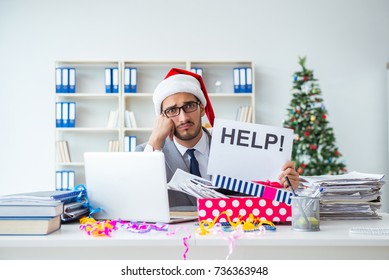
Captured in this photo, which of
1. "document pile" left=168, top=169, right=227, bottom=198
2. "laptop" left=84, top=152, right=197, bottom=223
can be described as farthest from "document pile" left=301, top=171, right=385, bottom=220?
"laptop" left=84, top=152, right=197, bottom=223

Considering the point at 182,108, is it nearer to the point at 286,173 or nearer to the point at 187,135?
the point at 187,135

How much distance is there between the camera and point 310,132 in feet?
16.3

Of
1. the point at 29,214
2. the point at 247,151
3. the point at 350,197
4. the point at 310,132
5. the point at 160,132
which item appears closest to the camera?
the point at 29,214

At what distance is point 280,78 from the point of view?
5441 millimetres

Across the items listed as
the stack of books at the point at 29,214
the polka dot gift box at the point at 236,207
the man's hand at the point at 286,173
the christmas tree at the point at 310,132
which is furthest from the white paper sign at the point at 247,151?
the christmas tree at the point at 310,132

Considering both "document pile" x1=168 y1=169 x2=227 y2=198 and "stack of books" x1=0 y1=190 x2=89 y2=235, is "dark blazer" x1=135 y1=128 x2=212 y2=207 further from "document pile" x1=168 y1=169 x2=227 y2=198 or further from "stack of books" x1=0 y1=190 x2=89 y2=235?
"stack of books" x1=0 y1=190 x2=89 y2=235

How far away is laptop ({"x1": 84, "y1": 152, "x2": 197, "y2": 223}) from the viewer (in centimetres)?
156

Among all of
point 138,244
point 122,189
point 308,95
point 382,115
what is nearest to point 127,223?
point 122,189

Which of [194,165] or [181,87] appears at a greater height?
[181,87]

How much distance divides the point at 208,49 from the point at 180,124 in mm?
3183

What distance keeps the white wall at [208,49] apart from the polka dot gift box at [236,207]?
3.92 m

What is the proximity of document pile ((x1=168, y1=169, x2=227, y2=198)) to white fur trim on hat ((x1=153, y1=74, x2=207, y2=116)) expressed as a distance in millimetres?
747

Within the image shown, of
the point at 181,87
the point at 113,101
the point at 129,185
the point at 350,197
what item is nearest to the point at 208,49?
the point at 113,101

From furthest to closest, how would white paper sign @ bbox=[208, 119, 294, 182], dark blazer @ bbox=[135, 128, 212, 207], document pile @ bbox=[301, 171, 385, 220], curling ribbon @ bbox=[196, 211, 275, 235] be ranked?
1. dark blazer @ bbox=[135, 128, 212, 207]
2. document pile @ bbox=[301, 171, 385, 220]
3. white paper sign @ bbox=[208, 119, 294, 182]
4. curling ribbon @ bbox=[196, 211, 275, 235]
